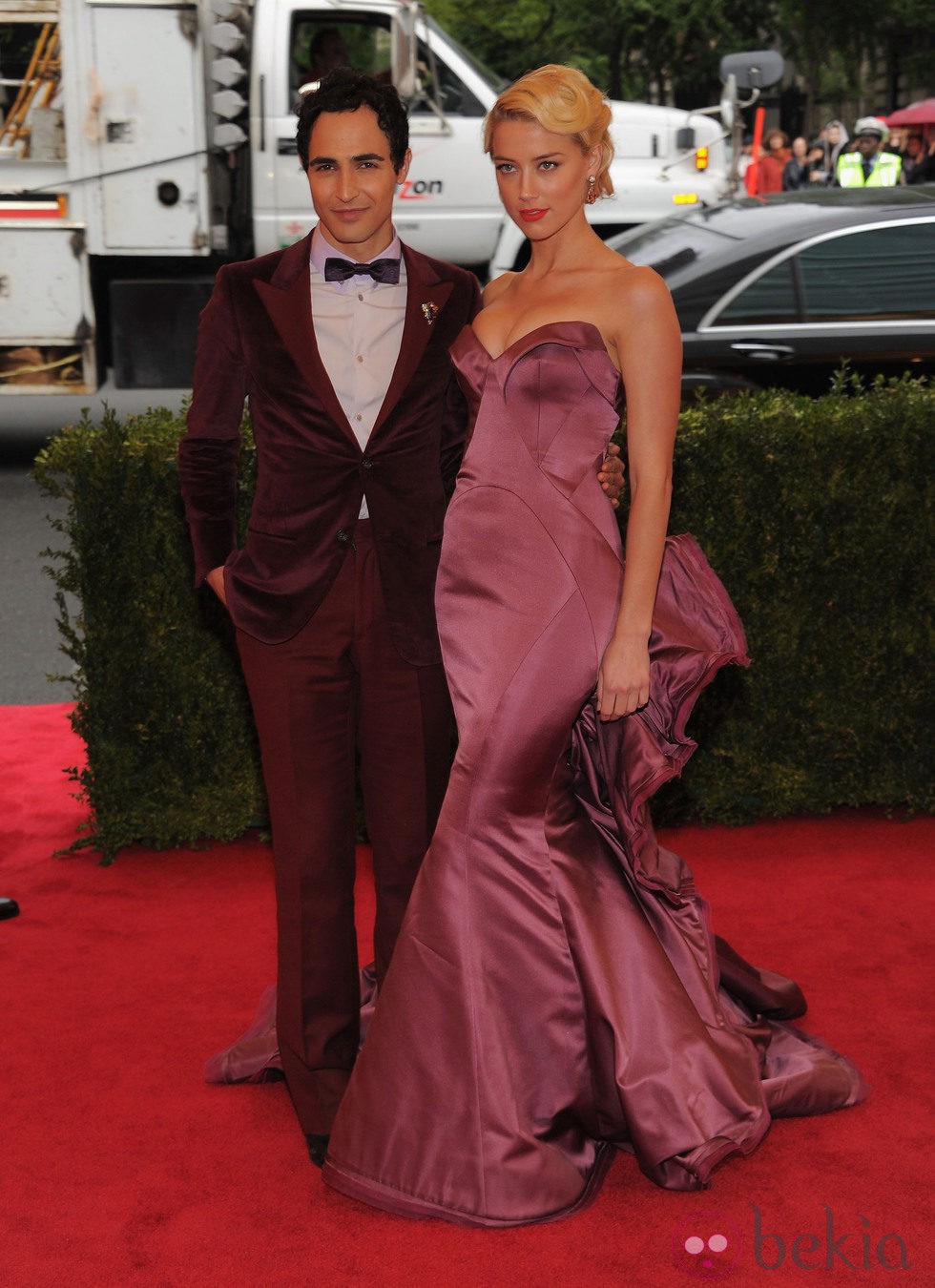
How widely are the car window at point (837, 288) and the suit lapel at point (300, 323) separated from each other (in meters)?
5.01

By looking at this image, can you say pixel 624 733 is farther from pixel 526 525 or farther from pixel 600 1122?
pixel 600 1122

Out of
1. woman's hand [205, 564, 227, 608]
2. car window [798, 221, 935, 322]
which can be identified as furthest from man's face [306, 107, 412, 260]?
car window [798, 221, 935, 322]

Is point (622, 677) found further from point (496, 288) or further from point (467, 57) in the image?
point (467, 57)

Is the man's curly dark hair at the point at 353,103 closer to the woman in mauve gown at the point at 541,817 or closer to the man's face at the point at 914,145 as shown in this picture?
the woman in mauve gown at the point at 541,817

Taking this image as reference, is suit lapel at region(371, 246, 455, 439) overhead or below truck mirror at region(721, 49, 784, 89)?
below

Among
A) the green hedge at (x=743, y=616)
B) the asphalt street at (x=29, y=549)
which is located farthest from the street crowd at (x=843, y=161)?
the green hedge at (x=743, y=616)

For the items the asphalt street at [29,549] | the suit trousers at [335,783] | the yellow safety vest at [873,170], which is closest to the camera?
the suit trousers at [335,783]

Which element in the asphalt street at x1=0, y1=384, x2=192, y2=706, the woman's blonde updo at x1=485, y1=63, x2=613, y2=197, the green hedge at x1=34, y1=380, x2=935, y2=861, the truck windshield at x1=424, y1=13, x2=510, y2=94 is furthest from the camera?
the truck windshield at x1=424, y1=13, x2=510, y2=94

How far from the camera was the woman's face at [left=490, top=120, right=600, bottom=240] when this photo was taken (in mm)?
3223

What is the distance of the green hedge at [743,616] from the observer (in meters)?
→ 5.22

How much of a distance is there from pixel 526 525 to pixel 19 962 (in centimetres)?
226

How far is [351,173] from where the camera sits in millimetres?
3250

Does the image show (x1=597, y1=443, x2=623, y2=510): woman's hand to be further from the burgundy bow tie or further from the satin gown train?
the burgundy bow tie

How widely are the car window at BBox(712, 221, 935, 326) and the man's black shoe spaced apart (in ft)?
18.0
